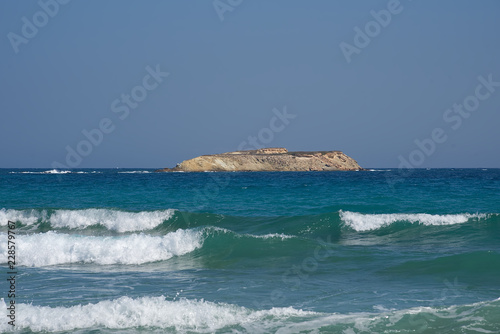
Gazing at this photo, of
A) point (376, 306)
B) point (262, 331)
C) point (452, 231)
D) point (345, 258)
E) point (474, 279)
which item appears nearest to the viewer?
point (262, 331)

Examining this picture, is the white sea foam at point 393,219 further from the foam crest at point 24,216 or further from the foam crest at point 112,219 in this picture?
the foam crest at point 24,216

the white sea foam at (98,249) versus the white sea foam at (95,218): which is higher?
the white sea foam at (95,218)

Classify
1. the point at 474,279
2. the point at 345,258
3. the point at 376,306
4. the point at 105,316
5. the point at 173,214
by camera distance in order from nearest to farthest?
the point at 105,316 → the point at 376,306 → the point at 474,279 → the point at 345,258 → the point at 173,214

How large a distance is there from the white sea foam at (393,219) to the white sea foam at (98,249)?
21.6 ft

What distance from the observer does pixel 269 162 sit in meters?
126

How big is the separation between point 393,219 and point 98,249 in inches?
432

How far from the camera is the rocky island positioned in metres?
116

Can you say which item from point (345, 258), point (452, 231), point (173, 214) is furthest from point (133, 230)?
point (452, 231)

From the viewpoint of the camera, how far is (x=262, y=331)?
24.2ft

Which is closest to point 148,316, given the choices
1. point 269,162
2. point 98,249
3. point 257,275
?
point 257,275

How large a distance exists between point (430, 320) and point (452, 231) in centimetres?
1064

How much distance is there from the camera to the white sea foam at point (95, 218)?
70.4ft

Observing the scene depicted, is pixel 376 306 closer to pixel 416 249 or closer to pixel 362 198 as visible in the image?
pixel 416 249

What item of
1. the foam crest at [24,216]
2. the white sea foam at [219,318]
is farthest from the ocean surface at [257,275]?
the foam crest at [24,216]
